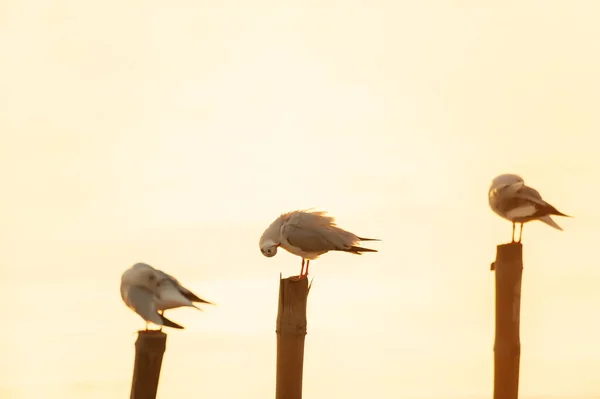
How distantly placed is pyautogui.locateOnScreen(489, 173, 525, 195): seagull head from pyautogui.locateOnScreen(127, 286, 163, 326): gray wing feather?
5.06 m

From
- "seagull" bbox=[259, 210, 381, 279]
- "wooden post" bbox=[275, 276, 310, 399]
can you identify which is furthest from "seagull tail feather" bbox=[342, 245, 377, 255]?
"wooden post" bbox=[275, 276, 310, 399]

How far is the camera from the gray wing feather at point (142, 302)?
588 inches

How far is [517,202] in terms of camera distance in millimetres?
17562

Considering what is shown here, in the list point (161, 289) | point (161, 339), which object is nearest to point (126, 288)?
point (161, 289)

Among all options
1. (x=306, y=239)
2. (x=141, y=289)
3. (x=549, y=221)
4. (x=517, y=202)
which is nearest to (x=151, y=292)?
(x=141, y=289)

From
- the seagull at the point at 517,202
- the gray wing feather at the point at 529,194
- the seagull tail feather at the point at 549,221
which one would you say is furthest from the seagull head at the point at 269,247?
the seagull tail feather at the point at 549,221

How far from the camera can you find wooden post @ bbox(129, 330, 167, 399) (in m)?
12.7

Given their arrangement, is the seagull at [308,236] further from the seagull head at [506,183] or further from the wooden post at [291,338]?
the wooden post at [291,338]

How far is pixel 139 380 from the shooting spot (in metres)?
12.7

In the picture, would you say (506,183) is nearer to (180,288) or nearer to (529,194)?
(529,194)

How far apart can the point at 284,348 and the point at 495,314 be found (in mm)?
2440

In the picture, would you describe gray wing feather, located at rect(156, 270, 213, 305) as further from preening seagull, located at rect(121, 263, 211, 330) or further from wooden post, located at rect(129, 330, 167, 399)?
wooden post, located at rect(129, 330, 167, 399)

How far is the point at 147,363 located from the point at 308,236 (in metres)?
4.49

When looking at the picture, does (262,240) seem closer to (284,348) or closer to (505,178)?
(505,178)
